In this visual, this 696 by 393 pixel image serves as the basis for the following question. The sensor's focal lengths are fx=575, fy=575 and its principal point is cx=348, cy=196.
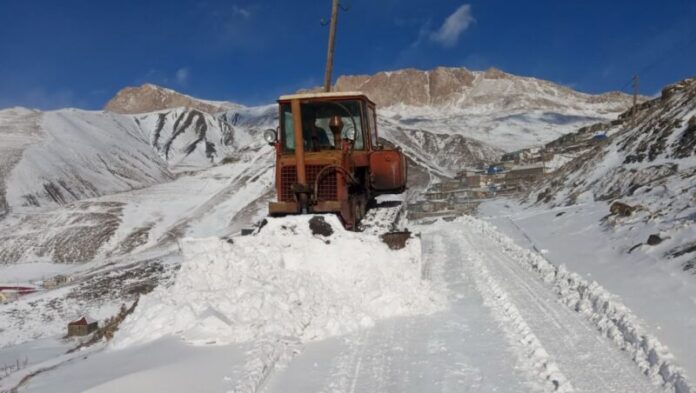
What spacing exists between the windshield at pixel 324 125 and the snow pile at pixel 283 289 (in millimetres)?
2162

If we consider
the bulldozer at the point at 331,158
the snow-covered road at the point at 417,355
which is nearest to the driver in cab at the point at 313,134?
the bulldozer at the point at 331,158

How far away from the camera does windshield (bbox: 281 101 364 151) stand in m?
10.0

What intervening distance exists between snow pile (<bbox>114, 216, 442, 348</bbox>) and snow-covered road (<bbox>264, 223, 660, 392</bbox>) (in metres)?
0.39

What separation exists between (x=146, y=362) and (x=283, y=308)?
1.71 m

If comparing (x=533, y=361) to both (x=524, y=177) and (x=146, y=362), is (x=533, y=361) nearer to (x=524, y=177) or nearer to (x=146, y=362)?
(x=146, y=362)

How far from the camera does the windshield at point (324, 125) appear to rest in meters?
10.0

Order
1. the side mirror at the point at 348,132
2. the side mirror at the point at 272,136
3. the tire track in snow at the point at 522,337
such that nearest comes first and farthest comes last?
1. the tire track in snow at the point at 522,337
2. the side mirror at the point at 272,136
3. the side mirror at the point at 348,132

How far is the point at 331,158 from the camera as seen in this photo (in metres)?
9.29

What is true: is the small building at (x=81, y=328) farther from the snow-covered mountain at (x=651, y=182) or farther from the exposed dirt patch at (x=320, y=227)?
the snow-covered mountain at (x=651, y=182)

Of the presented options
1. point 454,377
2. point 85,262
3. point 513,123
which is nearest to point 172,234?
point 85,262

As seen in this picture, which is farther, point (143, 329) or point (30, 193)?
point (30, 193)

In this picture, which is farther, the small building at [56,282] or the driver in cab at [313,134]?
the small building at [56,282]

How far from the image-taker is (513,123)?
13425 cm

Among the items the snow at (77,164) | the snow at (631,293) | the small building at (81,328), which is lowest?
the small building at (81,328)
